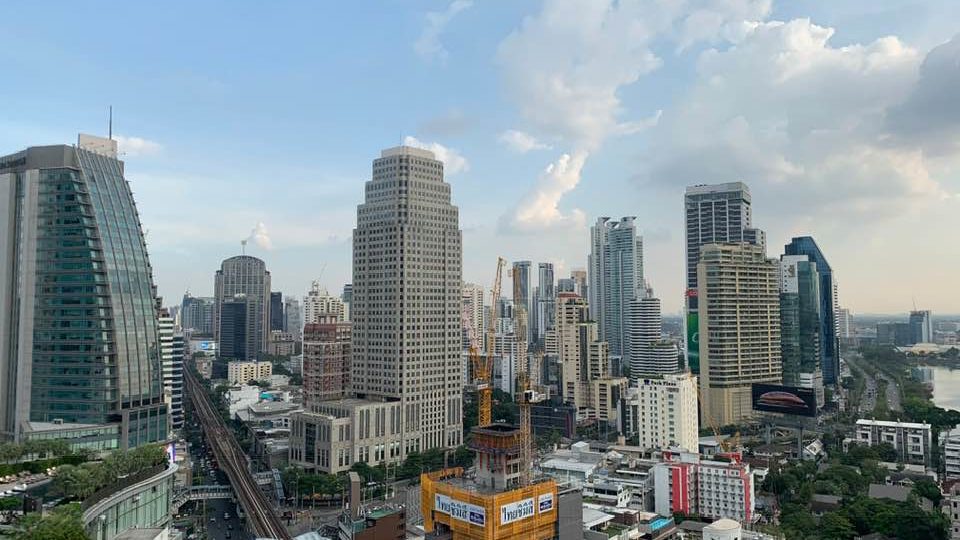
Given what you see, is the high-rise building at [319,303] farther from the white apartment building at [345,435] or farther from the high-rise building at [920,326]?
the high-rise building at [920,326]

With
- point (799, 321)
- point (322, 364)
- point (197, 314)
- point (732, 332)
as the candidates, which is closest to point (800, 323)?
point (799, 321)

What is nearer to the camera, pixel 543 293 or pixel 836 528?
pixel 836 528

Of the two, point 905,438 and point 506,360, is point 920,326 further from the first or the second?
point 905,438

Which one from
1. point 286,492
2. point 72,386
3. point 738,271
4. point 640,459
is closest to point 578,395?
point 738,271

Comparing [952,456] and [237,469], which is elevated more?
[952,456]

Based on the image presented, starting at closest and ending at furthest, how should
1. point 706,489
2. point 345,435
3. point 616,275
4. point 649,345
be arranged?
point 706,489 < point 345,435 < point 649,345 < point 616,275

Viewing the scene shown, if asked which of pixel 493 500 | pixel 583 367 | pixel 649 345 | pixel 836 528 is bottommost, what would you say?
pixel 836 528

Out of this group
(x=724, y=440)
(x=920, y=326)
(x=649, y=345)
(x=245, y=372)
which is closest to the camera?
(x=724, y=440)
